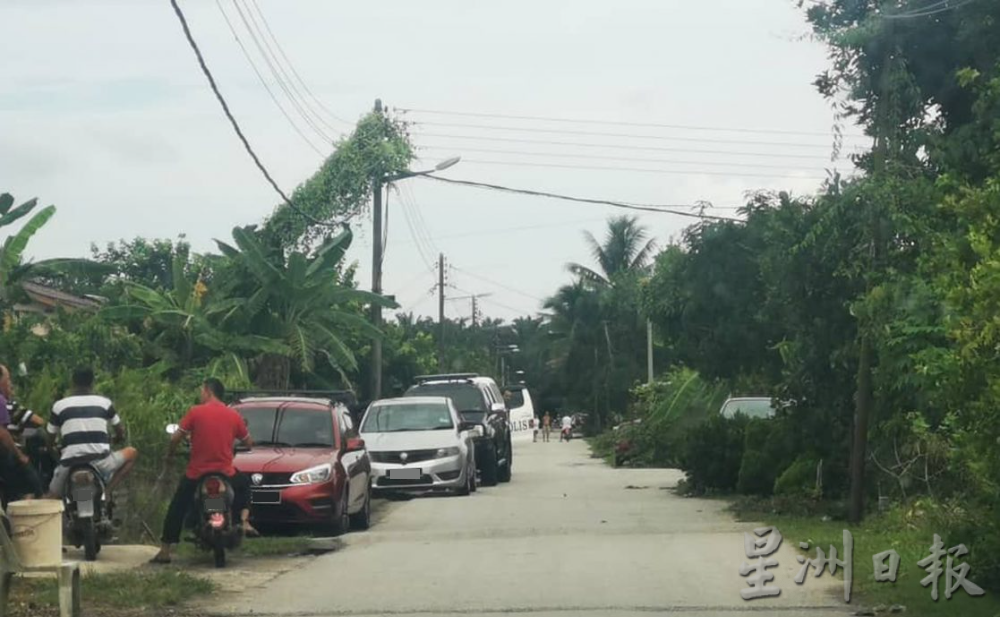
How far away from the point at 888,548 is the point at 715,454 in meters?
10.0

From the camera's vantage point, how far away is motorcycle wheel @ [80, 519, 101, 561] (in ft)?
43.6

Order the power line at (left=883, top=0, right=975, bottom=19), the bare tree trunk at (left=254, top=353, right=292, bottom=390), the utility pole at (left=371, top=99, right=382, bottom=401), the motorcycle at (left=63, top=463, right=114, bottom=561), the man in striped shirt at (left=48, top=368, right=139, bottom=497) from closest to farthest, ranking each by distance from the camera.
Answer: the motorcycle at (left=63, top=463, right=114, bottom=561), the man in striped shirt at (left=48, top=368, right=139, bottom=497), the power line at (left=883, top=0, right=975, bottom=19), the bare tree trunk at (left=254, top=353, right=292, bottom=390), the utility pole at (left=371, top=99, right=382, bottom=401)

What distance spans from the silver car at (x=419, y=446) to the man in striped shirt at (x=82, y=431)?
1079cm

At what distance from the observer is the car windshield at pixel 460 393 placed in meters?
30.1

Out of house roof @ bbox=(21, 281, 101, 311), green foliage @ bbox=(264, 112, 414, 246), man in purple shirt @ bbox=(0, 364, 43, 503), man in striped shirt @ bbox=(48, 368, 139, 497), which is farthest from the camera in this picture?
house roof @ bbox=(21, 281, 101, 311)

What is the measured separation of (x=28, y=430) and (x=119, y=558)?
145cm

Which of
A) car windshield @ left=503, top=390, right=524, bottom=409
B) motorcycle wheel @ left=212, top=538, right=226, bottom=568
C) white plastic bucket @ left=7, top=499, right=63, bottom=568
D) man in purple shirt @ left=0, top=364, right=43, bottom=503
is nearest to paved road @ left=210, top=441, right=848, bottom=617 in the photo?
motorcycle wheel @ left=212, top=538, right=226, bottom=568

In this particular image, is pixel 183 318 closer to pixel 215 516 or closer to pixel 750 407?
pixel 750 407

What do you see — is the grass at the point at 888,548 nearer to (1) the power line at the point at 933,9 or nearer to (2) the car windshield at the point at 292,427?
(2) the car windshield at the point at 292,427

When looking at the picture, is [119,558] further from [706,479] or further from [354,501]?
[706,479]

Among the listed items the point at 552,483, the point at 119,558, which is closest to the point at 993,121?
the point at 119,558

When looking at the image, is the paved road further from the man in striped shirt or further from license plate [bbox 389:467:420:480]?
license plate [bbox 389:467:420:480]

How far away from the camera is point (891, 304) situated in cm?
1493

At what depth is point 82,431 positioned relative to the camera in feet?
43.7
